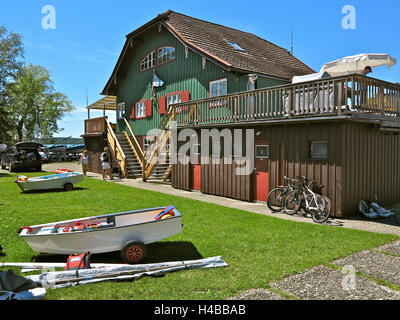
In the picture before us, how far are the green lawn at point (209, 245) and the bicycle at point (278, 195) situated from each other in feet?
3.63

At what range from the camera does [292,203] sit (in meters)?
10.4

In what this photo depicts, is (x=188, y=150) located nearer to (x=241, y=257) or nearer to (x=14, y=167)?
(x=241, y=257)

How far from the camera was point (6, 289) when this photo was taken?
3.93 m

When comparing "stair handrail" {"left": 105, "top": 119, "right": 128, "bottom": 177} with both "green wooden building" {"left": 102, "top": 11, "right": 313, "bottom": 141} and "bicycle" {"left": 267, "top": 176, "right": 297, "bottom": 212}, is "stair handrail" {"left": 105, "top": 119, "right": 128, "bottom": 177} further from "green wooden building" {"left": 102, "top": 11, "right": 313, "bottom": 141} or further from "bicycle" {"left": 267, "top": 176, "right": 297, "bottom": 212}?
"bicycle" {"left": 267, "top": 176, "right": 297, "bottom": 212}

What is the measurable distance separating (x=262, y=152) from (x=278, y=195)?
1807 mm

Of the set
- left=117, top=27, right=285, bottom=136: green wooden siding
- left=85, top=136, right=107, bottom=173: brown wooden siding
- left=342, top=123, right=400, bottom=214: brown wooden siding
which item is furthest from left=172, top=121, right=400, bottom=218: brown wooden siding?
left=85, top=136, right=107, bottom=173: brown wooden siding

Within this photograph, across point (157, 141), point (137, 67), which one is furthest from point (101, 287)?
point (137, 67)

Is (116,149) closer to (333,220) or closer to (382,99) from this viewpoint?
(333,220)

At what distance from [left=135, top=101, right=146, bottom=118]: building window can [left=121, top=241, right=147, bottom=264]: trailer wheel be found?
17.2 metres

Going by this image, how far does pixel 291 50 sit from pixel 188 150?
44.7 ft

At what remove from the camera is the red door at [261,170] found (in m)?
11.7
